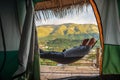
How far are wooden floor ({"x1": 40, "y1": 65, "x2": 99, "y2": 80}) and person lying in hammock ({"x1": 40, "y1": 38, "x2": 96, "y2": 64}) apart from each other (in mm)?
381

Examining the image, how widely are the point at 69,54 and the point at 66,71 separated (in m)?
0.73

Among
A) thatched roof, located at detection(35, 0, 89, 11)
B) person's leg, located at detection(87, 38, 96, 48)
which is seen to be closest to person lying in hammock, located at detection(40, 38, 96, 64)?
person's leg, located at detection(87, 38, 96, 48)

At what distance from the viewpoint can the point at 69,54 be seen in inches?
134

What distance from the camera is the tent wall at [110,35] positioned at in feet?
7.06

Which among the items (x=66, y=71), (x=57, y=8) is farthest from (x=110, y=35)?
(x=66, y=71)

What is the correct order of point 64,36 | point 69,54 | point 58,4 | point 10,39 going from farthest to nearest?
1. point 64,36
2. point 69,54
3. point 58,4
4. point 10,39

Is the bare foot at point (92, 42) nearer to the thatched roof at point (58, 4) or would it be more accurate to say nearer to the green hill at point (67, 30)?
the green hill at point (67, 30)

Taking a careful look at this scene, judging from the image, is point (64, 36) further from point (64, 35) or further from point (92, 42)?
point (92, 42)

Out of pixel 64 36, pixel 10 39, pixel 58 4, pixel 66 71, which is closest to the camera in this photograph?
pixel 10 39

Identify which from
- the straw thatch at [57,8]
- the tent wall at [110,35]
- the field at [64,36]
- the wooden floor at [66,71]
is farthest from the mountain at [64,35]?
the tent wall at [110,35]

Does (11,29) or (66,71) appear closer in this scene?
(11,29)

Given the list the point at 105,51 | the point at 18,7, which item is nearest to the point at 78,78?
the point at 105,51

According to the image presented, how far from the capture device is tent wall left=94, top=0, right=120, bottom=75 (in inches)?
84.7

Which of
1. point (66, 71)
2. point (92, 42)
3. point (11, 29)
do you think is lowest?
point (66, 71)
